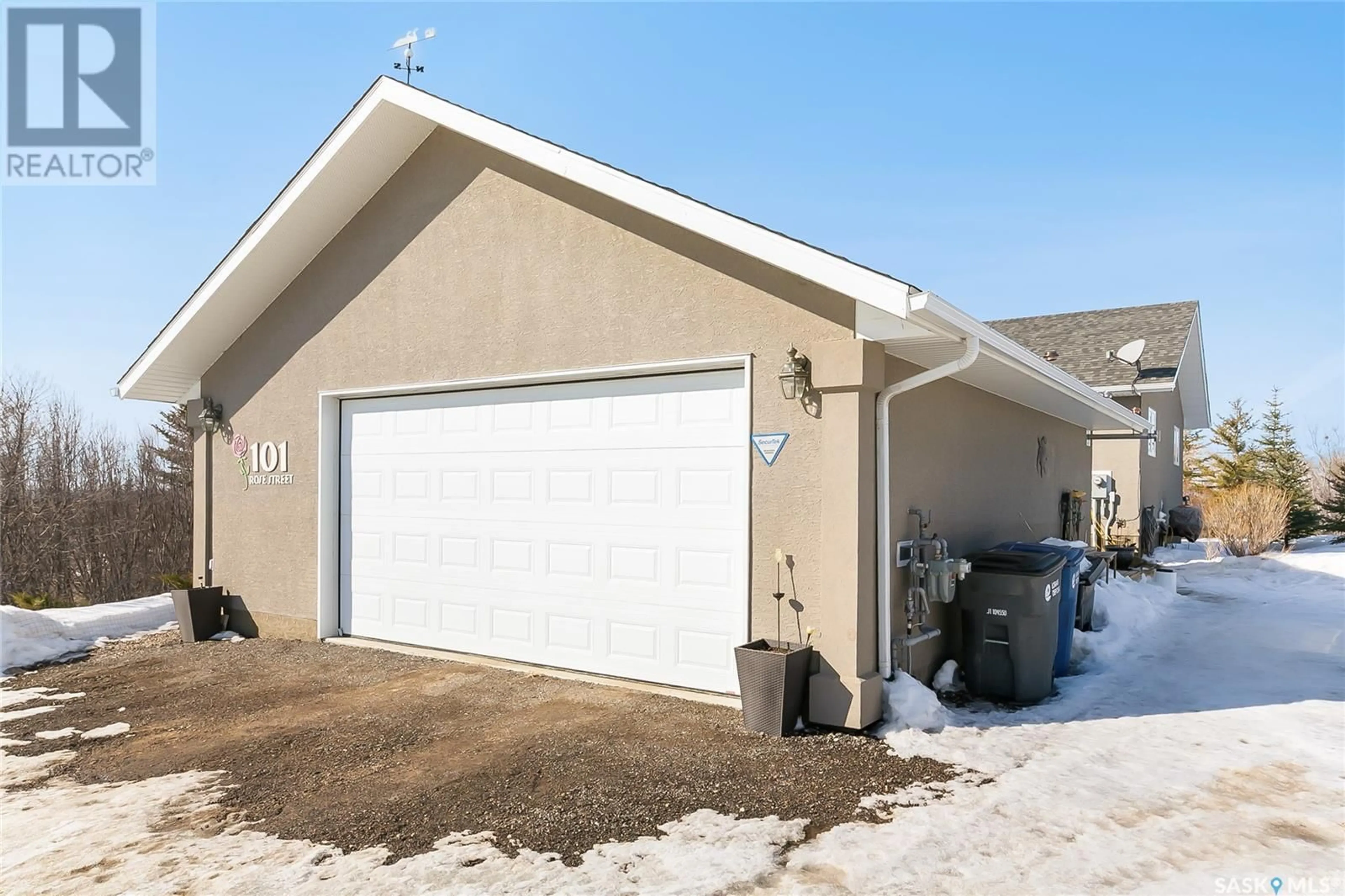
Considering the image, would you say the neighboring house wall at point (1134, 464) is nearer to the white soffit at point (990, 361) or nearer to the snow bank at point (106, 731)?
the white soffit at point (990, 361)

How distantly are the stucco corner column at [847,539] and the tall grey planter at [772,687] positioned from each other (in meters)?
0.19

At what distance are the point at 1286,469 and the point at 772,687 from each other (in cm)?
2401

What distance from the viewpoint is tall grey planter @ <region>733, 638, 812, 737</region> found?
508 centimetres

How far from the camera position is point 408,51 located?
7543 mm

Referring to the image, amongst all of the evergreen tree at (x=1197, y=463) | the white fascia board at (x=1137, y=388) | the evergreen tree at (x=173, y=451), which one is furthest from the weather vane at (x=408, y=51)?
the evergreen tree at (x=1197, y=463)

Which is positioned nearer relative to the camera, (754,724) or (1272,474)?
(754,724)

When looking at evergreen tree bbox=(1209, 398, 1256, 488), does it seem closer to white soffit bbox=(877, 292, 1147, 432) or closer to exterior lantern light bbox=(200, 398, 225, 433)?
white soffit bbox=(877, 292, 1147, 432)

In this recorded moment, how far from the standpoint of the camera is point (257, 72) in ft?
24.7

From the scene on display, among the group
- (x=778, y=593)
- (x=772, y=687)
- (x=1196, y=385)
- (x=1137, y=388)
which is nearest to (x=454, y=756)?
(x=772, y=687)

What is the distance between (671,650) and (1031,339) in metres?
15.7

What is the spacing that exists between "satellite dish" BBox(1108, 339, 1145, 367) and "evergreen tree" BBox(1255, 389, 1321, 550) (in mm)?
4972

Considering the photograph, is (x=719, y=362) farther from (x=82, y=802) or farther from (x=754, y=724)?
(x=82, y=802)

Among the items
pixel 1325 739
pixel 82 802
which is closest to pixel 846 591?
pixel 1325 739

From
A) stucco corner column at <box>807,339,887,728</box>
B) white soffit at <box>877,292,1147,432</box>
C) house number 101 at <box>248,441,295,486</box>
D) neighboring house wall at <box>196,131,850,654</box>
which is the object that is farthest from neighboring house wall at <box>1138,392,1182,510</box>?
house number 101 at <box>248,441,295,486</box>
